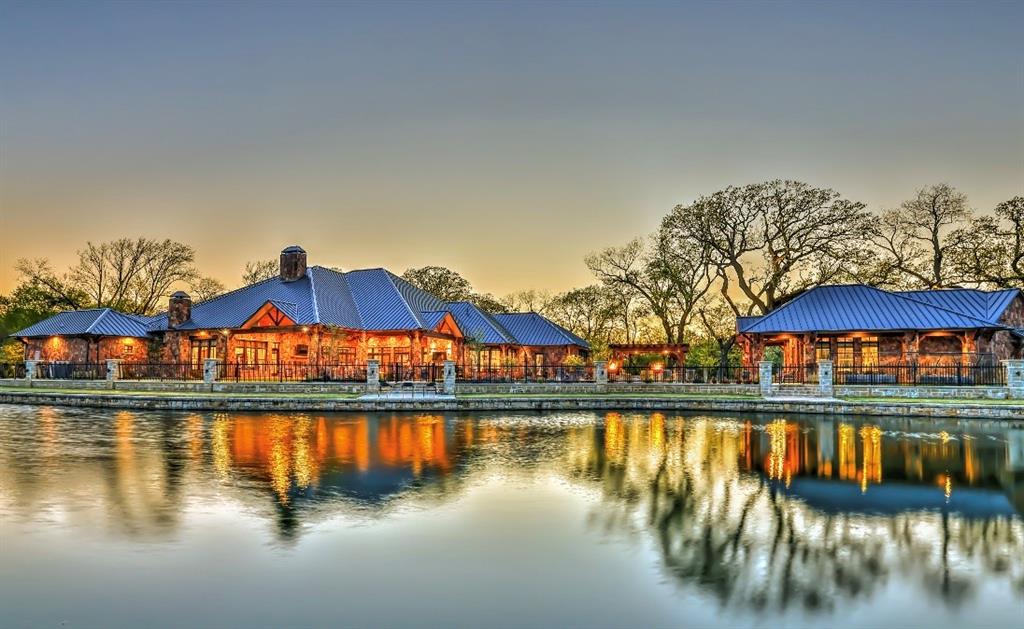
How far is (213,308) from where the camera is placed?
43406 millimetres

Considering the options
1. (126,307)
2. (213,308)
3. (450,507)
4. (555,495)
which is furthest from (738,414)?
(126,307)

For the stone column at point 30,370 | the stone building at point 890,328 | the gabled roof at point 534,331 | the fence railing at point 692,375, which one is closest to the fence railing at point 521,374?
the fence railing at point 692,375

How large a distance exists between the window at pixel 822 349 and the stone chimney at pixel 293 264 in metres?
31.6

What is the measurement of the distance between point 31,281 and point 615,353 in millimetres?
50798

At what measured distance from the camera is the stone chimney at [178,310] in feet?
139

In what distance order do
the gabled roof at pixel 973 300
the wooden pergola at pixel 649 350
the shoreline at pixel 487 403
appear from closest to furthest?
1. the shoreline at pixel 487 403
2. the gabled roof at pixel 973 300
3. the wooden pergola at pixel 649 350

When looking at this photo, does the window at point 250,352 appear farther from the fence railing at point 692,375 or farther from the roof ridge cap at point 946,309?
the roof ridge cap at point 946,309

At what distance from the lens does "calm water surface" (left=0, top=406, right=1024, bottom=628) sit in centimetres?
663

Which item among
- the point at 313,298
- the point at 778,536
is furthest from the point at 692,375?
the point at 778,536

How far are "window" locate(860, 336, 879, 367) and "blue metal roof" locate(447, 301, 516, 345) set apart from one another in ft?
71.1

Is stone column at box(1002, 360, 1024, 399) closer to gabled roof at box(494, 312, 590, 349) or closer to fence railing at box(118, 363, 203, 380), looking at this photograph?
gabled roof at box(494, 312, 590, 349)

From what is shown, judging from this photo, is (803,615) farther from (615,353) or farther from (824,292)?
(615,353)

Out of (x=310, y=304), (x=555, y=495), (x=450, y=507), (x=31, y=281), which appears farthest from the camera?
(x=31, y=281)

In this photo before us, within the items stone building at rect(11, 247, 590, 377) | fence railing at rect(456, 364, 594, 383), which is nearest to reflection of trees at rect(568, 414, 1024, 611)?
fence railing at rect(456, 364, 594, 383)
